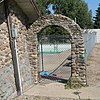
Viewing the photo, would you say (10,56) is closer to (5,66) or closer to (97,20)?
(5,66)

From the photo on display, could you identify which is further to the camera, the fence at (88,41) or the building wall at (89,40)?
the building wall at (89,40)

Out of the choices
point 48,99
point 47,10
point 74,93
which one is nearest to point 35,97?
point 48,99

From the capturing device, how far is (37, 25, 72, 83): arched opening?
1314cm

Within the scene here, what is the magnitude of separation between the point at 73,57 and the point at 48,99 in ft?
8.00

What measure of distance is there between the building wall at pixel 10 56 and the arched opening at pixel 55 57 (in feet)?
3.60

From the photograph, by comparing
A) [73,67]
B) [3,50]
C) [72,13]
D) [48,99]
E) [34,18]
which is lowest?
[48,99]

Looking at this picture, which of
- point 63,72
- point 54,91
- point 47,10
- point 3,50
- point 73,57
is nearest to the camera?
point 3,50

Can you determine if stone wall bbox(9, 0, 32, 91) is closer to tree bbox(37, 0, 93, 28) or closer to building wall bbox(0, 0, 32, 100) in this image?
building wall bbox(0, 0, 32, 100)

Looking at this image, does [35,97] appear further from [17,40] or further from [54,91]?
[17,40]

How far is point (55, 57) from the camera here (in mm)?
24438

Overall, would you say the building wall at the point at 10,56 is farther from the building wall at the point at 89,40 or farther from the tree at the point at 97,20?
the tree at the point at 97,20

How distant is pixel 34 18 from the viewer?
11805 mm

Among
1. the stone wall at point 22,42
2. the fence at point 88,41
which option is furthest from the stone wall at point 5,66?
the fence at point 88,41

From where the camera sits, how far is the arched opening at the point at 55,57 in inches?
517
